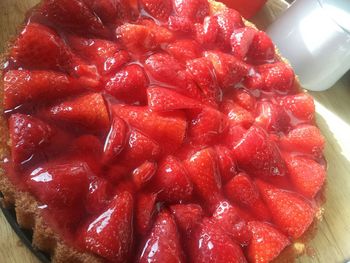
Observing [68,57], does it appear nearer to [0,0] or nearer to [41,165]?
[41,165]

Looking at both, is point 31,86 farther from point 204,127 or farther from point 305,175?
point 305,175

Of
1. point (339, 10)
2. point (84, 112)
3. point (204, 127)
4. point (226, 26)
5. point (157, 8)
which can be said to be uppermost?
point (339, 10)

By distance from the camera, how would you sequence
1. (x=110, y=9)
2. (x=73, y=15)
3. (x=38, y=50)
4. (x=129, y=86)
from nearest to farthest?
1. (x=38, y=50)
2. (x=129, y=86)
3. (x=73, y=15)
4. (x=110, y=9)

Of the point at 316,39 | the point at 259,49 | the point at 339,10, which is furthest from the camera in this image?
the point at 316,39

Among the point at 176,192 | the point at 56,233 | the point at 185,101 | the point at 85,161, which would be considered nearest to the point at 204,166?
the point at 176,192

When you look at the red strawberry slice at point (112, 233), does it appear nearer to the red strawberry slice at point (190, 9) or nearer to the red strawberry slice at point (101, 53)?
the red strawberry slice at point (101, 53)

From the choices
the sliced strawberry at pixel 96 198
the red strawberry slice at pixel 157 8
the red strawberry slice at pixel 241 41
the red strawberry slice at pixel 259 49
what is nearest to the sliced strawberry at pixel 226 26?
the red strawberry slice at pixel 241 41

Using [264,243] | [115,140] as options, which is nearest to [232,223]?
[264,243]
